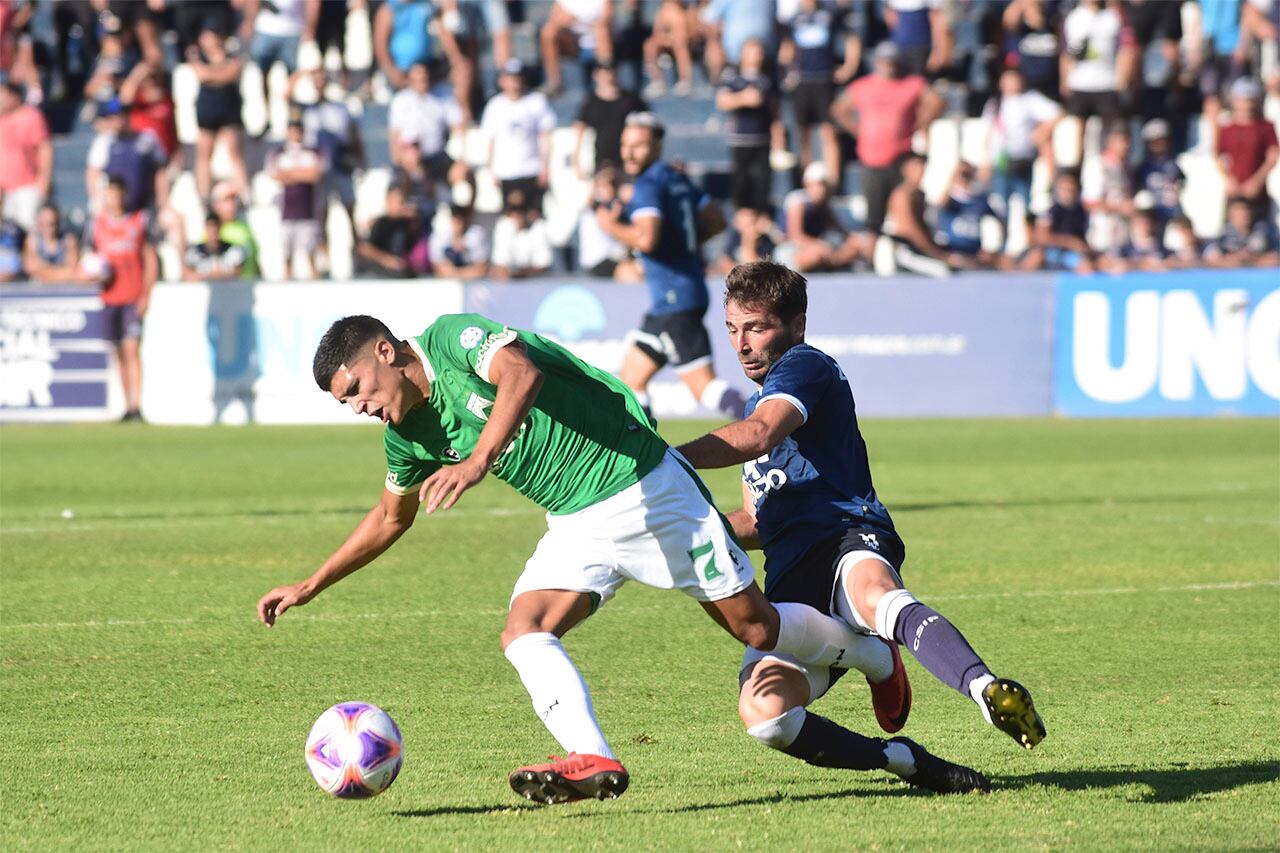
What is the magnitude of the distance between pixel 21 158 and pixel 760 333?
2028 cm

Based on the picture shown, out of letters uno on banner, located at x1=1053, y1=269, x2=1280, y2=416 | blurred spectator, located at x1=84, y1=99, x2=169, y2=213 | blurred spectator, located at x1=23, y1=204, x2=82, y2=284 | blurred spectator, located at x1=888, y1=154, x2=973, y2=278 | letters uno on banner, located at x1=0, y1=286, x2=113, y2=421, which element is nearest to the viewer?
letters uno on banner, located at x1=1053, y1=269, x2=1280, y2=416

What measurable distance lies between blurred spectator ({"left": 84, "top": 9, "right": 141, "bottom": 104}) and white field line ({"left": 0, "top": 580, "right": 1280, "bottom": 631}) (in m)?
16.2

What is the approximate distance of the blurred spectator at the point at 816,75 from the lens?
75.6 feet

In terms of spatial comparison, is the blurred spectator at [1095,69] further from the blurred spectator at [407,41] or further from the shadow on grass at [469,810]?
the shadow on grass at [469,810]

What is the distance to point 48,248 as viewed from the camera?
23.3 metres

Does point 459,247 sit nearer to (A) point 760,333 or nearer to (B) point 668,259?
(B) point 668,259

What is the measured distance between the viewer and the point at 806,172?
22.9 metres

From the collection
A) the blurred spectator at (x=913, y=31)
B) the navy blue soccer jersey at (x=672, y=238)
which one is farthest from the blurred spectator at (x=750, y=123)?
the navy blue soccer jersey at (x=672, y=238)

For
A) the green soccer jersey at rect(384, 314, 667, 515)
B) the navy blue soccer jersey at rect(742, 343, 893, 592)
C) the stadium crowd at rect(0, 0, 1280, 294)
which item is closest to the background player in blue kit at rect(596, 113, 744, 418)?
the stadium crowd at rect(0, 0, 1280, 294)

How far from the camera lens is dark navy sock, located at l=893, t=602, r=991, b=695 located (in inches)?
204

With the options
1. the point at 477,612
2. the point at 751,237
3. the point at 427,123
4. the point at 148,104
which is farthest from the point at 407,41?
the point at 477,612

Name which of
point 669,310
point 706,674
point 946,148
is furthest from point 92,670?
point 946,148

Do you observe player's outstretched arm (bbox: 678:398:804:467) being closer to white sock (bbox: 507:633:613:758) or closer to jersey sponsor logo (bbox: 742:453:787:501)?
jersey sponsor logo (bbox: 742:453:787:501)

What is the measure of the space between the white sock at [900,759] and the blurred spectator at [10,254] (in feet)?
62.9
